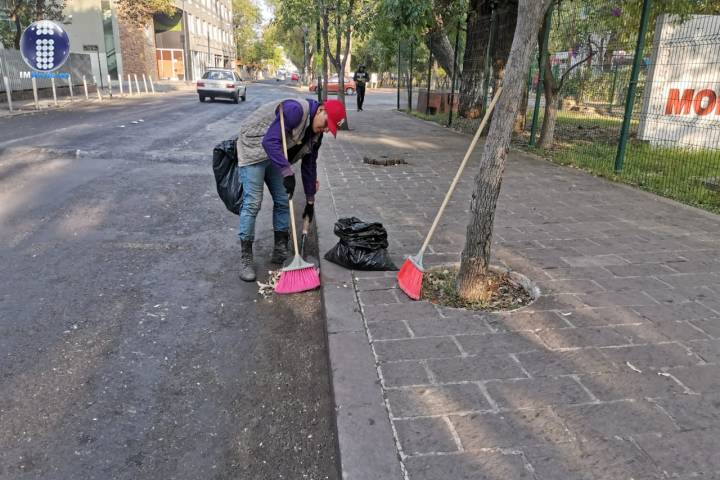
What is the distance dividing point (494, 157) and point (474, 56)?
1141cm

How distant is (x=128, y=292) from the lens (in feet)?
13.6

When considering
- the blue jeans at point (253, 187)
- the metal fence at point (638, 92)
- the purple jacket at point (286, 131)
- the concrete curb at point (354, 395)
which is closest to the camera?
the concrete curb at point (354, 395)

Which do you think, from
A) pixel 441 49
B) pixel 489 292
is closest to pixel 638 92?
pixel 489 292

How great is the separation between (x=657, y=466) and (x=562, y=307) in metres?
1.55

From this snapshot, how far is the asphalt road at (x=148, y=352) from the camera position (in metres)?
2.47

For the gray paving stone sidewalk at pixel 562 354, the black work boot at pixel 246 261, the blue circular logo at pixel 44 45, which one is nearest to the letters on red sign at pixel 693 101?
the gray paving stone sidewalk at pixel 562 354

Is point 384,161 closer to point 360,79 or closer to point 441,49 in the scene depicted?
point 441,49

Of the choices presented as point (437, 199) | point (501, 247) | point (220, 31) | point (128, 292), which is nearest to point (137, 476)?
point (128, 292)

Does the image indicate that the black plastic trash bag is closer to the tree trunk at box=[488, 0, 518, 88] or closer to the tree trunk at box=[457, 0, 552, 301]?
the tree trunk at box=[457, 0, 552, 301]

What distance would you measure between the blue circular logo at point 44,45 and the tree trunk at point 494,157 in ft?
59.6

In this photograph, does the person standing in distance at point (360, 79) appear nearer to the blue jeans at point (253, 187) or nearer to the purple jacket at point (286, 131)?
the blue jeans at point (253, 187)

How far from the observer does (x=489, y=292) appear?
→ 12.6 ft

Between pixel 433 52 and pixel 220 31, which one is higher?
pixel 220 31

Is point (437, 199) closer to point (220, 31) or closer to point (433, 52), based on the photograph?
point (433, 52)
